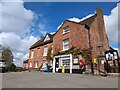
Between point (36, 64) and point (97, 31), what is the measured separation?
16149mm

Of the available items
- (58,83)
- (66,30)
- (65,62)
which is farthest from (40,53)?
(58,83)

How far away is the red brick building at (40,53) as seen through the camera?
31203mm

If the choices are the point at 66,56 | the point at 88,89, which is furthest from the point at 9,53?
the point at 88,89

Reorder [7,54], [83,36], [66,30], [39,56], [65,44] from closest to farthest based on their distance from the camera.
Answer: [83,36] → [65,44] → [66,30] → [39,56] → [7,54]

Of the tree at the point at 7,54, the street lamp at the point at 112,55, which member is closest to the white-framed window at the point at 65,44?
the street lamp at the point at 112,55

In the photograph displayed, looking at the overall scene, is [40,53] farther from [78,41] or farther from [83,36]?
[83,36]

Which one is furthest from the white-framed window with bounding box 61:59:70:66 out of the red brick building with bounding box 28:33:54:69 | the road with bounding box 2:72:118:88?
the road with bounding box 2:72:118:88

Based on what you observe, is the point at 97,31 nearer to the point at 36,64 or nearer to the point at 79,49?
the point at 79,49

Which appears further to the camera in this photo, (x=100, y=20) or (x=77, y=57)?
(x=100, y=20)

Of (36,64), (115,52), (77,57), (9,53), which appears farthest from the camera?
(9,53)

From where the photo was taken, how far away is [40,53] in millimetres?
32906

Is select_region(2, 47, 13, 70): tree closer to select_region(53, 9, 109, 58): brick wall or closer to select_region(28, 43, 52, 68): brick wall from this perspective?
select_region(28, 43, 52, 68): brick wall

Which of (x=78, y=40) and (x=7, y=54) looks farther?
(x=7, y=54)

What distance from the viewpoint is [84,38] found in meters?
21.9
